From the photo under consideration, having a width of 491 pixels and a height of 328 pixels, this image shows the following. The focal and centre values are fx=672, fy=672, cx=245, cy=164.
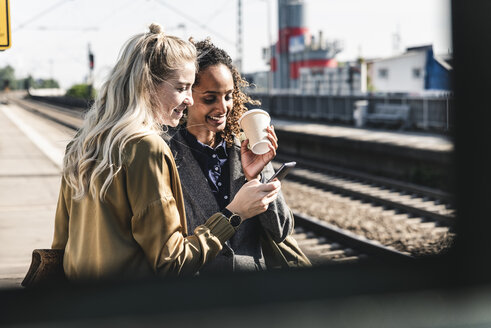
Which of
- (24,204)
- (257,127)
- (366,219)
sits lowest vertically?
(366,219)

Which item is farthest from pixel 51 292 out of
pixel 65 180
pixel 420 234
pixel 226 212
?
pixel 420 234

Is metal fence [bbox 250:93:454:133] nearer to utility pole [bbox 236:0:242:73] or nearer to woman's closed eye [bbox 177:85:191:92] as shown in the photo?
utility pole [bbox 236:0:242:73]

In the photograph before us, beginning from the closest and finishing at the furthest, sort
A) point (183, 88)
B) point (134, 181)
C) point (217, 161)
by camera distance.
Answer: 1. point (134, 181)
2. point (183, 88)
3. point (217, 161)

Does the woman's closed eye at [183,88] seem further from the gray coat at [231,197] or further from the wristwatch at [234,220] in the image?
the wristwatch at [234,220]

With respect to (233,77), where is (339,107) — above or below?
above

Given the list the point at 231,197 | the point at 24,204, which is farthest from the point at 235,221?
the point at 24,204

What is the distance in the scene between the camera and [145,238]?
172cm

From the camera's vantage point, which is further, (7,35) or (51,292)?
(7,35)

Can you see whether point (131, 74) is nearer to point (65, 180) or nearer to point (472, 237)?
point (65, 180)

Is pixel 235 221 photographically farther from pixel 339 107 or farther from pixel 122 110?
pixel 339 107

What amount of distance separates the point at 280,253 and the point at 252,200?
29cm

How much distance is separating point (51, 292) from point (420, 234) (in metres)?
6.20

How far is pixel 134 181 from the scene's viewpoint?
1702 millimetres

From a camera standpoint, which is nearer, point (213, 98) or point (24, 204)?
point (213, 98)
